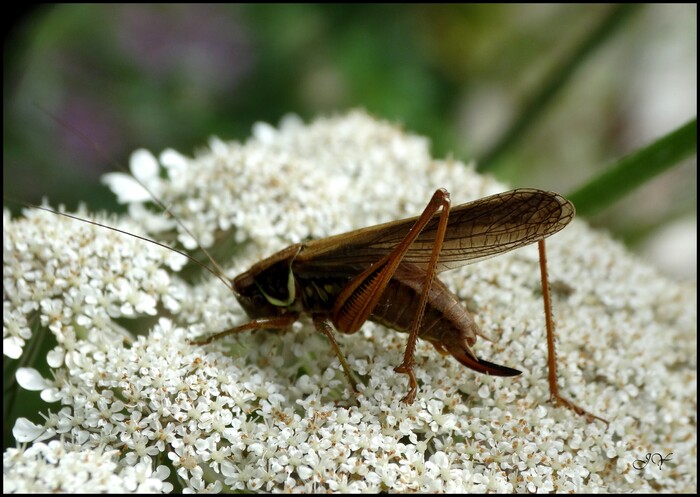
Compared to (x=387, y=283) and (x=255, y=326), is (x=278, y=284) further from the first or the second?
(x=387, y=283)

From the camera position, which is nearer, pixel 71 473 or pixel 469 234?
pixel 71 473

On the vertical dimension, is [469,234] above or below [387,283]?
above

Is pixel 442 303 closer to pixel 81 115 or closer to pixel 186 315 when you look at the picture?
pixel 186 315

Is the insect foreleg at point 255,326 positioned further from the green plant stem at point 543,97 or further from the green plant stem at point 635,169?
the green plant stem at point 543,97

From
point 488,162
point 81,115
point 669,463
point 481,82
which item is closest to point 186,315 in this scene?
point 669,463

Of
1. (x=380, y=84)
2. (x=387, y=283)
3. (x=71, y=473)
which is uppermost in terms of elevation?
(x=380, y=84)

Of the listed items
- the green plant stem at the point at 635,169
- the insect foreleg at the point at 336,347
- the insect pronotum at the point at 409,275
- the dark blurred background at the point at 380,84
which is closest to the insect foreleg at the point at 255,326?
the insect pronotum at the point at 409,275

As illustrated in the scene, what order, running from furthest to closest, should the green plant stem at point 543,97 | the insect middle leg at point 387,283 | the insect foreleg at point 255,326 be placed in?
1. the green plant stem at point 543,97
2. the insect foreleg at point 255,326
3. the insect middle leg at point 387,283

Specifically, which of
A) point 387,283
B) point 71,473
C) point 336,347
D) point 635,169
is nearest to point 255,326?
point 336,347
